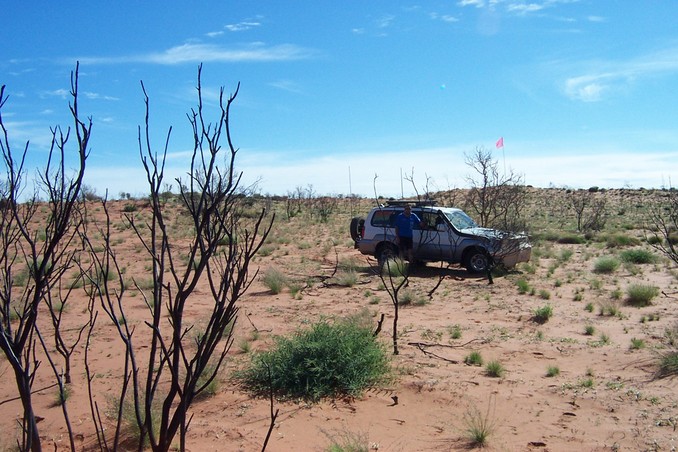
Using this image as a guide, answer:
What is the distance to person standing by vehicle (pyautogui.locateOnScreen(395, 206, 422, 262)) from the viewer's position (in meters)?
16.2

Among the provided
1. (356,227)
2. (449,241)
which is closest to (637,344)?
(449,241)

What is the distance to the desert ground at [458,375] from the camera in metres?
6.04

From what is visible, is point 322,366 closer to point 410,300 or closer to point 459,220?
point 410,300

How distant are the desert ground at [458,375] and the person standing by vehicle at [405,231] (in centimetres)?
77

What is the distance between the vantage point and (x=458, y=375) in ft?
26.0

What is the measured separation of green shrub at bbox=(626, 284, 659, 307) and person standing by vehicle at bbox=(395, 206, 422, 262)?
545 centimetres

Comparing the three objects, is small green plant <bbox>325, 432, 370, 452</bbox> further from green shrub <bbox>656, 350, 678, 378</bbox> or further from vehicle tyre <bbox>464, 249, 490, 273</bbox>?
vehicle tyre <bbox>464, 249, 490, 273</bbox>

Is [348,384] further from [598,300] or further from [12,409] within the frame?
[598,300]

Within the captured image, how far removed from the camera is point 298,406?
22.7 ft

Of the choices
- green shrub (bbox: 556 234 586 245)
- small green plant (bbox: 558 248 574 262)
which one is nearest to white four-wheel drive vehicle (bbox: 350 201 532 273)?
small green plant (bbox: 558 248 574 262)

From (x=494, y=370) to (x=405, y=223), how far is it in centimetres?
851

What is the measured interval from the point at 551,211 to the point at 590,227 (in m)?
16.7

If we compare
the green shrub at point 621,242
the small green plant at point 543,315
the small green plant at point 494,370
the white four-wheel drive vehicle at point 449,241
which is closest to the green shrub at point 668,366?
the small green plant at point 494,370

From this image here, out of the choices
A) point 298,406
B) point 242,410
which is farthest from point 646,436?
point 242,410
